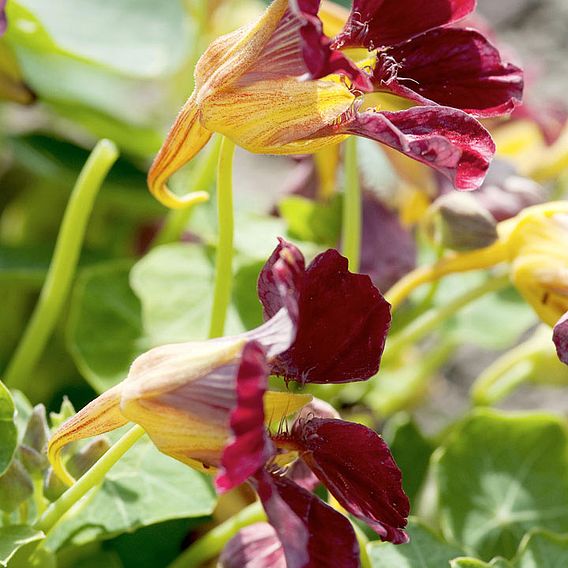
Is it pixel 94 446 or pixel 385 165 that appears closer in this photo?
pixel 94 446

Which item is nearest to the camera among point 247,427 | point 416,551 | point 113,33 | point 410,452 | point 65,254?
point 247,427

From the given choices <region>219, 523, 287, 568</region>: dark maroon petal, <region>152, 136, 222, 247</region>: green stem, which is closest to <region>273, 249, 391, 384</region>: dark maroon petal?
<region>219, 523, 287, 568</region>: dark maroon petal

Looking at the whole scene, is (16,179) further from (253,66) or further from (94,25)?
(253,66)

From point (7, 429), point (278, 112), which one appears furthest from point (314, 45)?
point (7, 429)

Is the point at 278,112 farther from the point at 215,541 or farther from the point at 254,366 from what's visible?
the point at 215,541

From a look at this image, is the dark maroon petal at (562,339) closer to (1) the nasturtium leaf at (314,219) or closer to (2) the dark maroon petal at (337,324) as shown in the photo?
(2) the dark maroon petal at (337,324)

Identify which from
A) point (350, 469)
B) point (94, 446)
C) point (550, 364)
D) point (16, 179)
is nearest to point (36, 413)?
point (94, 446)
